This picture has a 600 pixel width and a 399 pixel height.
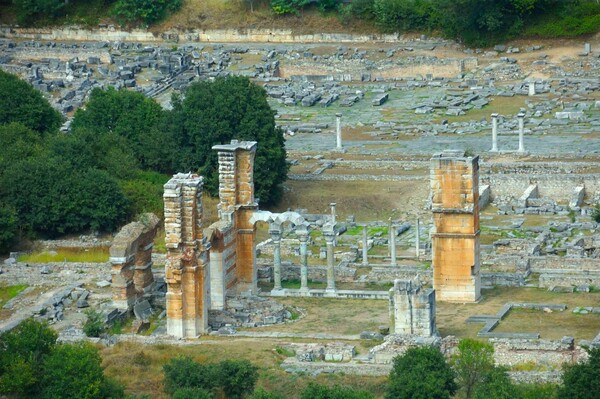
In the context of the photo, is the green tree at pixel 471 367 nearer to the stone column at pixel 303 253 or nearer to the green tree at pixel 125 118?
the stone column at pixel 303 253

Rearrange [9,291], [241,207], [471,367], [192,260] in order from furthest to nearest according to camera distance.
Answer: [9,291]
[241,207]
[192,260]
[471,367]

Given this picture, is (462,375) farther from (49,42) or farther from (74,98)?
(49,42)

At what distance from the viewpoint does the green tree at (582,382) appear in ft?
166

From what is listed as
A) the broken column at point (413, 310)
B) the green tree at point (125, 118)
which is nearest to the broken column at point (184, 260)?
the broken column at point (413, 310)

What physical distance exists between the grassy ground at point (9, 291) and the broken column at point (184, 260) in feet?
25.5

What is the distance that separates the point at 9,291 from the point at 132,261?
5288mm

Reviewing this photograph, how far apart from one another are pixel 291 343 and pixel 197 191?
5492 millimetres

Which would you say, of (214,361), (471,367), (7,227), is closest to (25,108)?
(7,227)

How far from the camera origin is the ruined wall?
6350 centimetres

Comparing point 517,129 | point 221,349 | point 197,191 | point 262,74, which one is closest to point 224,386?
point 221,349

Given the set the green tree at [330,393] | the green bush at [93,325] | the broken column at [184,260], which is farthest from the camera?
the broken column at [184,260]

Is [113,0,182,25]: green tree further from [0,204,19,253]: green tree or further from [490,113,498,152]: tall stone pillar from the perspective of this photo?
[0,204,19,253]: green tree

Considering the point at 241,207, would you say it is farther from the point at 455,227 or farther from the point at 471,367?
the point at 471,367

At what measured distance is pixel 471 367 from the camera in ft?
175
